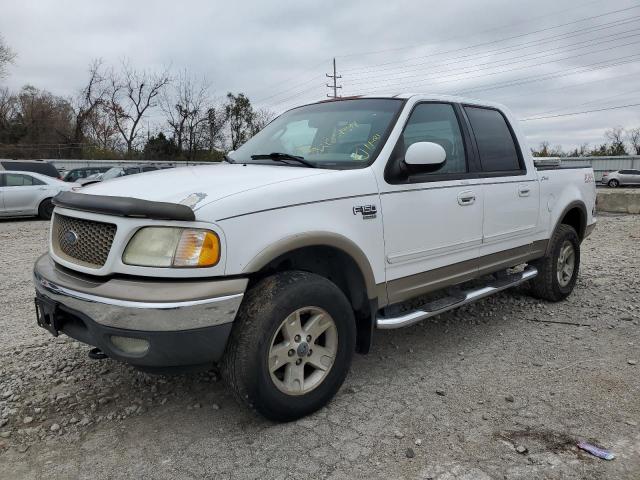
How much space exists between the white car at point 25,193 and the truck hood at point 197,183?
457 inches

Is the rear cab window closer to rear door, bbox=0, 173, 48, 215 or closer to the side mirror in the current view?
the side mirror

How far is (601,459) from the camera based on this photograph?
8.66ft

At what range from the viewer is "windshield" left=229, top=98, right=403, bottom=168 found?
3.47 m

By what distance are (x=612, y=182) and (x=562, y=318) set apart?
37901mm

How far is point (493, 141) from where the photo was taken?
14.8ft

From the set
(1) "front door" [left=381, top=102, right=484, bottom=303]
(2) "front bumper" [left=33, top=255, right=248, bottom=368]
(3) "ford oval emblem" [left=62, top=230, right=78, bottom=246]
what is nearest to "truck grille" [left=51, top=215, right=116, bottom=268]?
(3) "ford oval emblem" [left=62, top=230, right=78, bottom=246]

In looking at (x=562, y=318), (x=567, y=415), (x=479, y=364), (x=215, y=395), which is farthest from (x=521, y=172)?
(x=215, y=395)

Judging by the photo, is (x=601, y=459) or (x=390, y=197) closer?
(x=601, y=459)

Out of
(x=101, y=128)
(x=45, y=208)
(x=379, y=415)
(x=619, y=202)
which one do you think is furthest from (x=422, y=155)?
(x=101, y=128)

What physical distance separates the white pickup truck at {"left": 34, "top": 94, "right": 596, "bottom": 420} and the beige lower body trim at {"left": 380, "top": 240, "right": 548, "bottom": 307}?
0.02 meters

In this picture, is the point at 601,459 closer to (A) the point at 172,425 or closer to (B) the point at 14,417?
(A) the point at 172,425

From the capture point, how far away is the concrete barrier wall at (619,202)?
14.4m

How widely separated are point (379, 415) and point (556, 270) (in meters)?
3.05

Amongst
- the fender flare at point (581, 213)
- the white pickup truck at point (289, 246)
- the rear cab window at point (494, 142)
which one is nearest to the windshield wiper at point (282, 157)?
the white pickup truck at point (289, 246)
